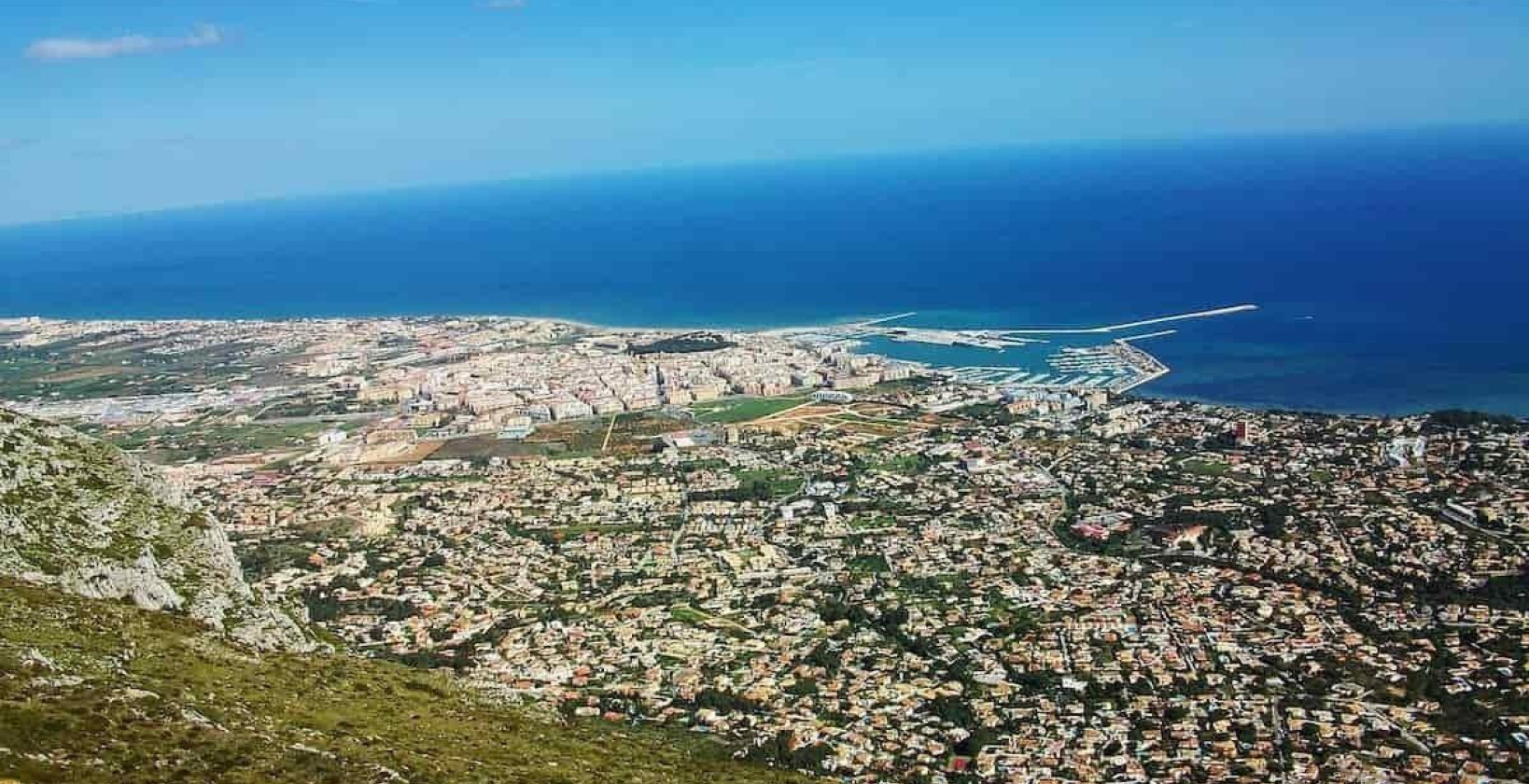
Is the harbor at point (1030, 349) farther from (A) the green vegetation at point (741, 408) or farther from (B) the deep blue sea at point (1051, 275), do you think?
(A) the green vegetation at point (741, 408)

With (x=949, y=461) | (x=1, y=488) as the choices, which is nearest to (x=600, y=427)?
(x=949, y=461)

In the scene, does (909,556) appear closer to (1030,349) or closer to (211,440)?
(211,440)

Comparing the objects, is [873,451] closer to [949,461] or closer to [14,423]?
[949,461]

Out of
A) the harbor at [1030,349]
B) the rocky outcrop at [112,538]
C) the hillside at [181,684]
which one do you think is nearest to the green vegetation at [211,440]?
the rocky outcrop at [112,538]

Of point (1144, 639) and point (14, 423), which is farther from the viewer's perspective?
point (1144, 639)

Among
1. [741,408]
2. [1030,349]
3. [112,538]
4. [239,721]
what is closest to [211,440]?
[741,408]

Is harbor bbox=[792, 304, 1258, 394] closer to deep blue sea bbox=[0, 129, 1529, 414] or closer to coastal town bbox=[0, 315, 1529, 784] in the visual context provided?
coastal town bbox=[0, 315, 1529, 784]
